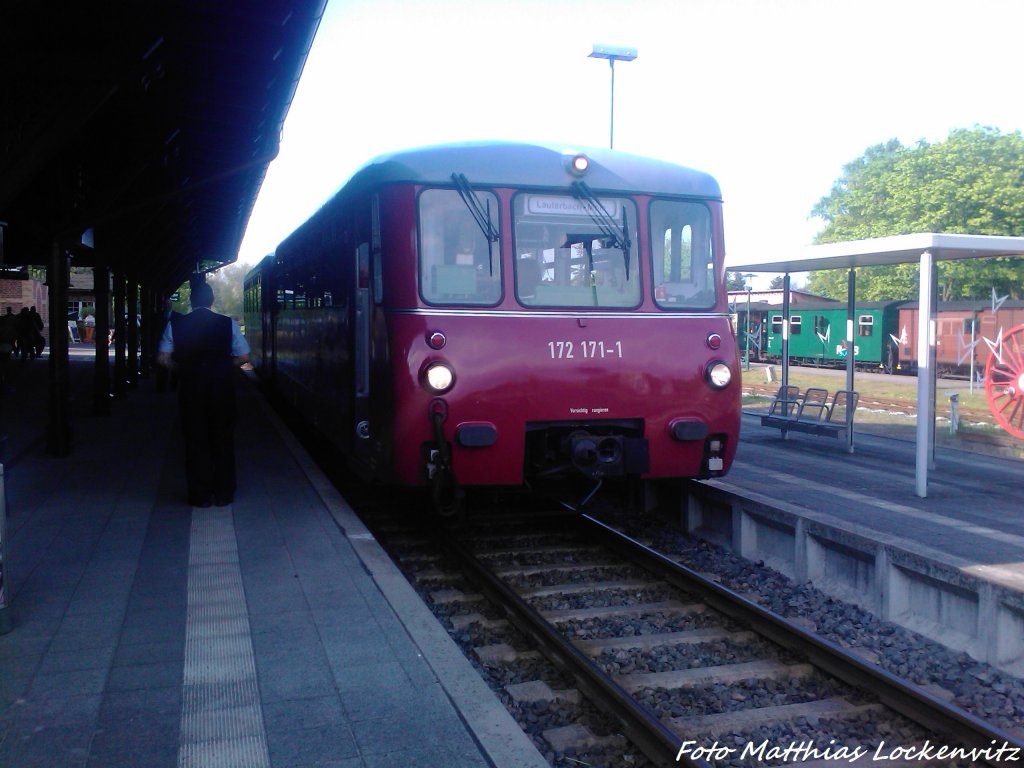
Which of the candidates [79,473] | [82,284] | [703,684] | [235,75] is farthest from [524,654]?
[82,284]

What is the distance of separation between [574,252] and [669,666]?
3.19 m

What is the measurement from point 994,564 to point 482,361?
12.2 feet

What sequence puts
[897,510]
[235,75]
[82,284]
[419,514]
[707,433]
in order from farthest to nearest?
[82,284] < [235,75] < [419,514] < [897,510] < [707,433]

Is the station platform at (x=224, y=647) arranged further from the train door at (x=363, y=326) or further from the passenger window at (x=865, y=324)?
the passenger window at (x=865, y=324)

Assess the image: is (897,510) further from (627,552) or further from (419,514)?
(419,514)

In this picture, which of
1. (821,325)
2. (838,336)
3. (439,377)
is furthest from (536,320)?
(821,325)

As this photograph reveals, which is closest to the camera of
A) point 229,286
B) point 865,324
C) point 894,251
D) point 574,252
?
point 574,252

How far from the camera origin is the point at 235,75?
11.0 meters

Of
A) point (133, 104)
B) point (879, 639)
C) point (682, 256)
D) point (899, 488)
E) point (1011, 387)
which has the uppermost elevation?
point (133, 104)

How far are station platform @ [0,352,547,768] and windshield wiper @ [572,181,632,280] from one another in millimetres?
2861

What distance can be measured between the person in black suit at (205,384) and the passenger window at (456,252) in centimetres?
217

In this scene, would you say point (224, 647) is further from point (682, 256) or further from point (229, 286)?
point (229, 286)

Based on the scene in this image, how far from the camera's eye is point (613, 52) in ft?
72.7

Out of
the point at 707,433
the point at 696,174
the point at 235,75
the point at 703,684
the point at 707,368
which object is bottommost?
the point at 703,684
